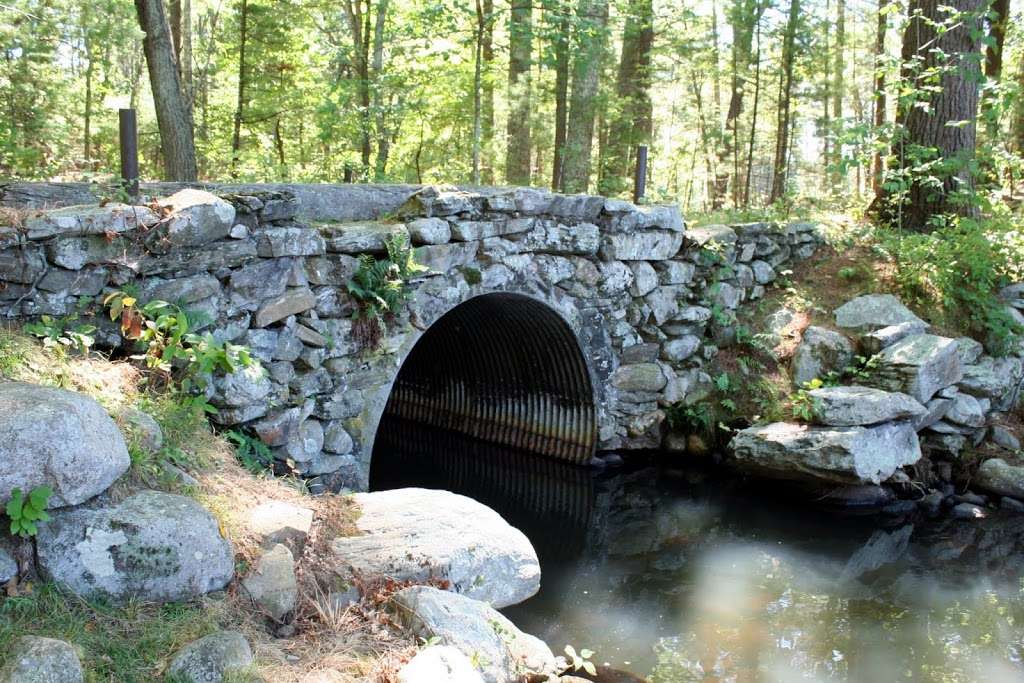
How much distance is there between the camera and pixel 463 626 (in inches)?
167

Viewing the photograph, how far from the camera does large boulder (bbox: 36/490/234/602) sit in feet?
11.5

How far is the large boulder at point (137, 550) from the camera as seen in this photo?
3510mm

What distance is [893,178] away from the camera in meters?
10.2

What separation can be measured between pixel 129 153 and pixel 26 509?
111 inches

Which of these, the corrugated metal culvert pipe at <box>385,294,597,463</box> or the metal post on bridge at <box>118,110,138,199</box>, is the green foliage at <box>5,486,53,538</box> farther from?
the corrugated metal culvert pipe at <box>385,294,597,463</box>

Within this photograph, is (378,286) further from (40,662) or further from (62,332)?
(40,662)

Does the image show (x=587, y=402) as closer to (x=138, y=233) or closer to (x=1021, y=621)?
(x=1021, y=621)

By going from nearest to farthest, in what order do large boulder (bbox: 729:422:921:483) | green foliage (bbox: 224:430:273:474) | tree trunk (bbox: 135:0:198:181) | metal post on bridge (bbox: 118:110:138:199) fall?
metal post on bridge (bbox: 118:110:138:199) < green foliage (bbox: 224:430:273:474) < large boulder (bbox: 729:422:921:483) < tree trunk (bbox: 135:0:198:181)

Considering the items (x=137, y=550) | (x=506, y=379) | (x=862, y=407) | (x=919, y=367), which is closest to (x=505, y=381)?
(x=506, y=379)

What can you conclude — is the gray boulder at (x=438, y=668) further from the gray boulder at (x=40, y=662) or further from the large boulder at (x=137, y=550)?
the gray boulder at (x=40, y=662)

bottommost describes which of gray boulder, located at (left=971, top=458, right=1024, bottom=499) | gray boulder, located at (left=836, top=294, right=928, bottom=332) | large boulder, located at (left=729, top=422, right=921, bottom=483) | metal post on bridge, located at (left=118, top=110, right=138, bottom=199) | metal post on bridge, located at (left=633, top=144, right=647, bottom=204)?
gray boulder, located at (left=971, top=458, right=1024, bottom=499)

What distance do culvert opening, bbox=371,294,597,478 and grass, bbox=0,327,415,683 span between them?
419 cm

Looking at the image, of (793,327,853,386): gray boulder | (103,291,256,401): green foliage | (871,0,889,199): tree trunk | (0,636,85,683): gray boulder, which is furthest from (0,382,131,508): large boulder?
(871,0,889,199): tree trunk

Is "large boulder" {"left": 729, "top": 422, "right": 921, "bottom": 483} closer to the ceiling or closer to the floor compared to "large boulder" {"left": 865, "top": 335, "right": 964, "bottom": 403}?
closer to the floor
